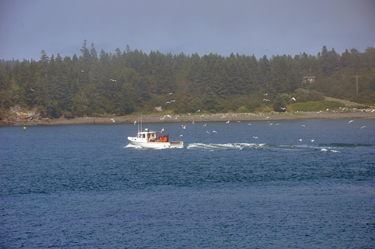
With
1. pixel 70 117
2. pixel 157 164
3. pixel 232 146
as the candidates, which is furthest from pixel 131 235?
pixel 70 117

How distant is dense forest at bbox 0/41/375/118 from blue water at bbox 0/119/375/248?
4054 inches

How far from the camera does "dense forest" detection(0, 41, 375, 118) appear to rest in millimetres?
149750

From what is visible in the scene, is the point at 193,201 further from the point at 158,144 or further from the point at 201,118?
the point at 201,118

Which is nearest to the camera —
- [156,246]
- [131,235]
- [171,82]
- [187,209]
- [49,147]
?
[156,246]

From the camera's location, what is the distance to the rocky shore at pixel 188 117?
133 metres

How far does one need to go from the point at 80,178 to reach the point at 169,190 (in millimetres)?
12101

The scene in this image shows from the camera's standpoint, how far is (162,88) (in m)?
174

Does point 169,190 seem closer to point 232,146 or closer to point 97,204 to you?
point 97,204

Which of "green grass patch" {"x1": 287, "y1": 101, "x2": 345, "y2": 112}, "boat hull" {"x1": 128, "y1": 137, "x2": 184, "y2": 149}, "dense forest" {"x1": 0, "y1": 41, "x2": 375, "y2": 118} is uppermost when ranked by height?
"dense forest" {"x1": 0, "y1": 41, "x2": 375, "y2": 118}

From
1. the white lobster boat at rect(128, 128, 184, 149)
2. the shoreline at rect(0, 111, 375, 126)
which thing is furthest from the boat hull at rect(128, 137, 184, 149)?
the shoreline at rect(0, 111, 375, 126)

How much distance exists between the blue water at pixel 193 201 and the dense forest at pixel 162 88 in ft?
338

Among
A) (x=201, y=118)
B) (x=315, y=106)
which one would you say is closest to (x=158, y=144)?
(x=201, y=118)

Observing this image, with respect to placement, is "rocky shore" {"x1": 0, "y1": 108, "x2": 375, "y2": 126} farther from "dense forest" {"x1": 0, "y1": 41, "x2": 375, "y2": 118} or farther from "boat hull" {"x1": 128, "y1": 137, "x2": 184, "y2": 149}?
"boat hull" {"x1": 128, "y1": 137, "x2": 184, "y2": 149}

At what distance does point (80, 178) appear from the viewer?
1545 inches
